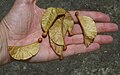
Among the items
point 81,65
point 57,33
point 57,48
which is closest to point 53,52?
point 57,48

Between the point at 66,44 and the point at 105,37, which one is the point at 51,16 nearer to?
the point at 66,44

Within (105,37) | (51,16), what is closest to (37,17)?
(51,16)

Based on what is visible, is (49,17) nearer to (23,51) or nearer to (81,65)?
(23,51)

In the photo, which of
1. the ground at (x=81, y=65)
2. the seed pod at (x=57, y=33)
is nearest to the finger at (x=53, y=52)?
the seed pod at (x=57, y=33)

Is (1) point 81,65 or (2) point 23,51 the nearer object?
(2) point 23,51

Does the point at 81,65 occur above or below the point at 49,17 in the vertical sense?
below

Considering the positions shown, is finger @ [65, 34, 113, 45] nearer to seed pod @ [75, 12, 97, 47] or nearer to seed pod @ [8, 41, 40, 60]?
seed pod @ [75, 12, 97, 47]

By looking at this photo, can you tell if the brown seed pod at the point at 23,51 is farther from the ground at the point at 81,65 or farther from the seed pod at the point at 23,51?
the ground at the point at 81,65

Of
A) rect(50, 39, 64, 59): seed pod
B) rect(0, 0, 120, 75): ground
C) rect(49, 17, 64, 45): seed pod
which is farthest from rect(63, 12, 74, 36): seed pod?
rect(0, 0, 120, 75): ground
